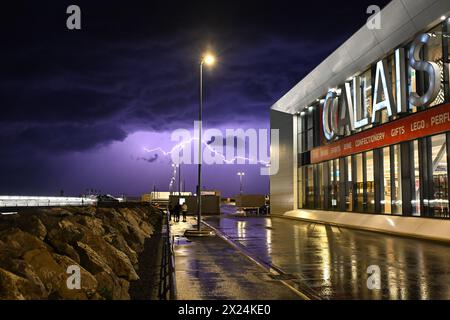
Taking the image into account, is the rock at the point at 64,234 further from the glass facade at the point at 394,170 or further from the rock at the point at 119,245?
the glass facade at the point at 394,170

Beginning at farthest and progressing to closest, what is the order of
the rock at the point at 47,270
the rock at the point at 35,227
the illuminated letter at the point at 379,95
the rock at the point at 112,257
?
the illuminated letter at the point at 379,95, the rock at the point at 35,227, the rock at the point at 112,257, the rock at the point at 47,270

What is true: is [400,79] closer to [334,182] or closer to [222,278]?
[334,182]

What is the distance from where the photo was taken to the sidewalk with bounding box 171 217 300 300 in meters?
9.46

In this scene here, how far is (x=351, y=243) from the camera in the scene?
66.2 ft

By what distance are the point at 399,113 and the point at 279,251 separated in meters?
12.6

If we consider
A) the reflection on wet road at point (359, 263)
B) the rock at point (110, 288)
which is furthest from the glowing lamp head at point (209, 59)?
the rock at point (110, 288)

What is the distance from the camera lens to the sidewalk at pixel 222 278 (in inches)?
372

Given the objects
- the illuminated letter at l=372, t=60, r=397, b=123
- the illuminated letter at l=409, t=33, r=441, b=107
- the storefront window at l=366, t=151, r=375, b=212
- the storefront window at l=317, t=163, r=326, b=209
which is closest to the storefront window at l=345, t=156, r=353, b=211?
the storefront window at l=366, t=151, r=375, b=212

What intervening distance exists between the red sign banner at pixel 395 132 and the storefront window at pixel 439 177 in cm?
74

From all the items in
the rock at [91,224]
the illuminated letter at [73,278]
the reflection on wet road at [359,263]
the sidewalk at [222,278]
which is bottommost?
the reflection on wet road at [359,263]

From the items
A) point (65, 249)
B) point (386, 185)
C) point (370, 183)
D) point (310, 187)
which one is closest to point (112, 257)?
point (65, 249)

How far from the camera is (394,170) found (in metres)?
27.5
